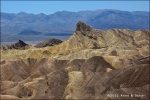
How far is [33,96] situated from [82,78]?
1121cm

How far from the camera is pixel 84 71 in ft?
312

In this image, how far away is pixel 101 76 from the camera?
288 feet

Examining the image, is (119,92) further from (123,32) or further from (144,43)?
(123,32)

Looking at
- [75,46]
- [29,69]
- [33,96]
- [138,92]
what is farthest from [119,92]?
[75,46]

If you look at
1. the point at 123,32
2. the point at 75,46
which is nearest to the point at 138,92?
the point at 75,46

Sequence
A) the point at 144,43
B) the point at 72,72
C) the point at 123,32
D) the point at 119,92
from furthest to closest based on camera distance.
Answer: the point at 123,32 < the point at 144,43 < the point at 72,72 < the point at 119,92

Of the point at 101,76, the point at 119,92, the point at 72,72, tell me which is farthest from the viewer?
the point at 72,72

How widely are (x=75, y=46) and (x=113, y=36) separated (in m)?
15.3

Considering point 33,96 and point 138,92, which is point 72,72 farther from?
point 138,92

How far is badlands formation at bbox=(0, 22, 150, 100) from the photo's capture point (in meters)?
80.7

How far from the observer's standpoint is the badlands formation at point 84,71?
80.7 m

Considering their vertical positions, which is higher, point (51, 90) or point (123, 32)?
point (123, 32)

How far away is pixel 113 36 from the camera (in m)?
151

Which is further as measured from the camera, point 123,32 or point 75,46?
point 123,32
